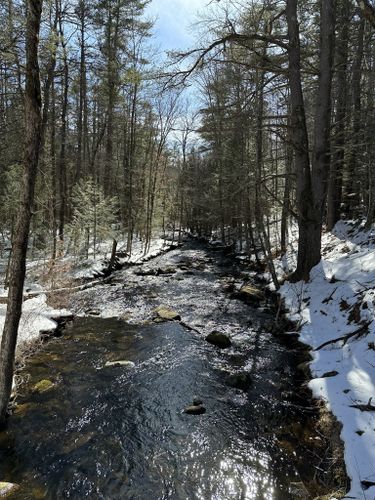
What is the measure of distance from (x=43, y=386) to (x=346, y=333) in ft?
17.7

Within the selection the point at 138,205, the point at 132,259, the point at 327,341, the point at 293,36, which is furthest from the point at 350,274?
the point at 138,205

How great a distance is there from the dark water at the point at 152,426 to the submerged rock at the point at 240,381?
0.12 meters

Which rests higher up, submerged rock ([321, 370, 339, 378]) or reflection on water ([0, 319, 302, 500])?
submerged rock ([321, 370, 339, 378])

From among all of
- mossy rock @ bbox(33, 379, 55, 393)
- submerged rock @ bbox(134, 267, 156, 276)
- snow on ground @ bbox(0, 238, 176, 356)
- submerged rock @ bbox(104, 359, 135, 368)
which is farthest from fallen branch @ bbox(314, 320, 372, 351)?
submerged rock @ bbox(134, 267, 156, 276)

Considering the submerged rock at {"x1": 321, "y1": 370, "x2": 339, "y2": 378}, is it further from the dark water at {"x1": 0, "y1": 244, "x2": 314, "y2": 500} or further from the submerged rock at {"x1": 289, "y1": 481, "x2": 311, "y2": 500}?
the submerged rock at {"x1": 289, "y1": 481, "x2": 311, "y2": 500}

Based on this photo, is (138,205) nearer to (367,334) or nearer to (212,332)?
(212,332)

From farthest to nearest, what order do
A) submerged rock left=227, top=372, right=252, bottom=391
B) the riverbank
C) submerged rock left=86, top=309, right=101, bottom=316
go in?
1. submerged rock left=86, top=309, right=101, bottom=316
2. submerged rock left=227, top=372, right=252, bottom=391
3. the riverbank

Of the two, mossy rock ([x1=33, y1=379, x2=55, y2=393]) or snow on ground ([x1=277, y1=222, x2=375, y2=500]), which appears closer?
snow on ground ([x1=277, y1=222, x2=375, y2=500])

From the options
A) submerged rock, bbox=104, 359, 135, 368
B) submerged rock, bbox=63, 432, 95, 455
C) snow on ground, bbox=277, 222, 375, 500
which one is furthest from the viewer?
submerged rock, bbox=104, 359, 135, 368

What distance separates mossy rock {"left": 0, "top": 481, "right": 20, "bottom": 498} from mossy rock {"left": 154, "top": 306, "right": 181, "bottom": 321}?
20.5 ft

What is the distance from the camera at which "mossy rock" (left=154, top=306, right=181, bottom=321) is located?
400 inches

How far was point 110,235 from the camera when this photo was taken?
17.5 m

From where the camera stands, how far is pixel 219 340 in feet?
27.4

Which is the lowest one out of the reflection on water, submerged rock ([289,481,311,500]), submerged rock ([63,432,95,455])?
submerged rock ([63,432,95,455])
